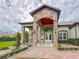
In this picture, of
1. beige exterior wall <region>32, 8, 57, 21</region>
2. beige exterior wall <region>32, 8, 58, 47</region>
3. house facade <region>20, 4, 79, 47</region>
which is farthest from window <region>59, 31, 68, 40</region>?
beige exterior wall <region>32, 8, 57, 21</region>

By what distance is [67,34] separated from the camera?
31.5 meters

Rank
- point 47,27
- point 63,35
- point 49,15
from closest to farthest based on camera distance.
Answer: point 49,15
point 47,27
point 63,35

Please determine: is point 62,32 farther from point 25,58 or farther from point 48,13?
point 25,58

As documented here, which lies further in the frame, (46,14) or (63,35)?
(63,35)

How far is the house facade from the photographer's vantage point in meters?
20.3

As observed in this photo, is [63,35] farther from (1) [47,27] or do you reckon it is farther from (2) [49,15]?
(2) [49,15]

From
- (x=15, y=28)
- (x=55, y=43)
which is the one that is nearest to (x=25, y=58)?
(x=55, y=43)

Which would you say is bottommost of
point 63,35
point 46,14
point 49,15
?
point 63,35

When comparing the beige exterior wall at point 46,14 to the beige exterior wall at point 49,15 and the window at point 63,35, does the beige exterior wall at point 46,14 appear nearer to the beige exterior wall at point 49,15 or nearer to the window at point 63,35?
the beige exterior wall at point 49,15

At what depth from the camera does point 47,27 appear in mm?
30438

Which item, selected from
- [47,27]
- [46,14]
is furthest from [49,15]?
[47,27]

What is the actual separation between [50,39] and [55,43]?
1229 centimetres

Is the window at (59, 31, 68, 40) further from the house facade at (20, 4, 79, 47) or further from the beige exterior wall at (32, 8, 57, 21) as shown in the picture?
the beige exterior wall at (32, 8, 57, 21)

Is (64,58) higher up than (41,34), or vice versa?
(41,34)
